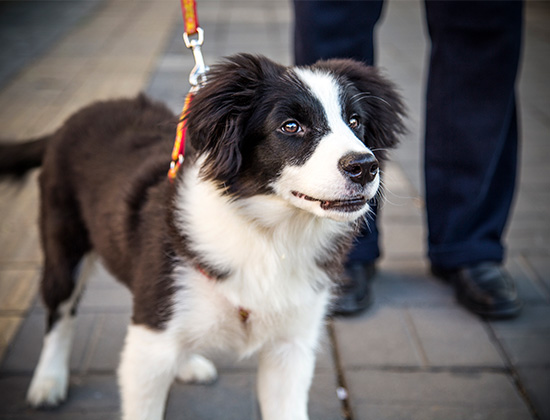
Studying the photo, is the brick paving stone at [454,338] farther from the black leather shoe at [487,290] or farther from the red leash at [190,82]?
the red leash at [190,82]

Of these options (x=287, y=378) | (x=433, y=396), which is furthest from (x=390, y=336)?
(x=287, y=378)

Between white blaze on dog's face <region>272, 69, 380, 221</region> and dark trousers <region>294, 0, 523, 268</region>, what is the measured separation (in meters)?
0.89

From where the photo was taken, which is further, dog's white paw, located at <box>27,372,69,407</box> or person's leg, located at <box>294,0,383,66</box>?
person's leg, located at <box>294,0,383,66</box>

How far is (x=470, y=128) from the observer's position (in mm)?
2994

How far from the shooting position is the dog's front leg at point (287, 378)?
7.01 feet

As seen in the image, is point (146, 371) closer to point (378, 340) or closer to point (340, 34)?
point (378, 340)

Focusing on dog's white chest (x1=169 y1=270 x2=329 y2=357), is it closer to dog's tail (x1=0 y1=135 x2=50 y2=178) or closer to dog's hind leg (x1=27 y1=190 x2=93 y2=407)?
dog's hind leg (x1=27 y1=190 x2=93 y2=407)

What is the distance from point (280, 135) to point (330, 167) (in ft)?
0.74

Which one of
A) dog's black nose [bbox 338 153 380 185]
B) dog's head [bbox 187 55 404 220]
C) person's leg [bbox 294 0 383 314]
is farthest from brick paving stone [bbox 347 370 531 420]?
dog's black nose [bbox 338 153 380 185]

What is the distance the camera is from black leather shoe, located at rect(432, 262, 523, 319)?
293 centimetres

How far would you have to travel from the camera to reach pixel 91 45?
7.83 m

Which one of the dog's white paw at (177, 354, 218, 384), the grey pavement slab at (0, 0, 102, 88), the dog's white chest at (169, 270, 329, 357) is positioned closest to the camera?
the dog's white chest at (169, 270, 329, 357)

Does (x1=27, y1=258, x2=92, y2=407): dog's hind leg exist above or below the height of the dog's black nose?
below

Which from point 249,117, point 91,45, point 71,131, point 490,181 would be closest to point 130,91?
point 91,45
